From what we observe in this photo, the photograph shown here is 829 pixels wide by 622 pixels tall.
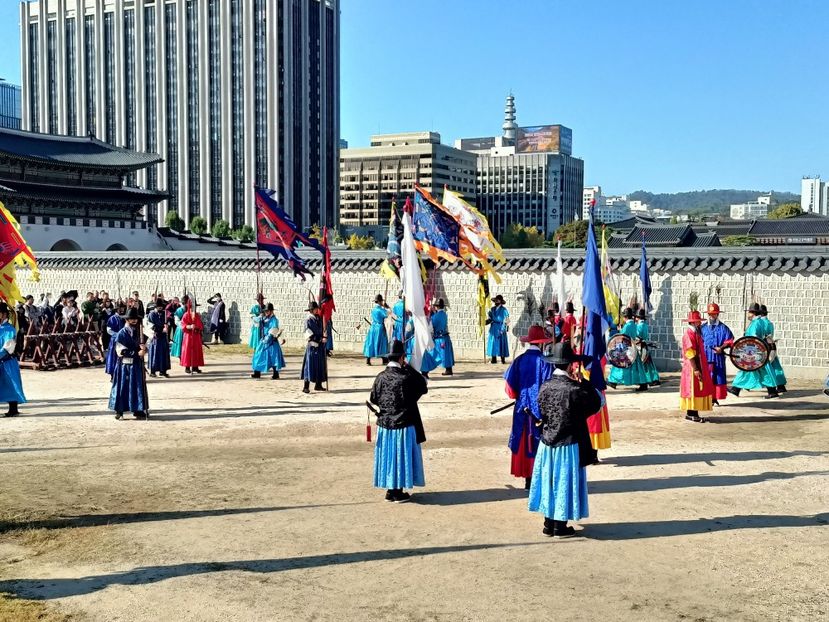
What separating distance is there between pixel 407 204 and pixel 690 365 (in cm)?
494

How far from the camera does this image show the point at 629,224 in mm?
76938

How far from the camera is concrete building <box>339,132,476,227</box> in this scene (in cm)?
12875

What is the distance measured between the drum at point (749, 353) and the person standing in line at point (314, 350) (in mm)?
7286

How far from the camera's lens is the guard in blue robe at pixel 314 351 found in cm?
1602

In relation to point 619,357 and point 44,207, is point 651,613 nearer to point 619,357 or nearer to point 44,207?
point 619,357

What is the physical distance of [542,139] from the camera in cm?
17625

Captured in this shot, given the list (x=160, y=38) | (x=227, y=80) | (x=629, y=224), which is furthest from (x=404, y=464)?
(x=160, y=38)

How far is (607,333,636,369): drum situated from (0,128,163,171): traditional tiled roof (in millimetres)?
40967

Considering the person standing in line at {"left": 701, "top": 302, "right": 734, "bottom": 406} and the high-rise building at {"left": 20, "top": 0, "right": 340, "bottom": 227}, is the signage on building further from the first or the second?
the person standing in line at {"left": 701, "top": 302, "right": 734, "bottom": 406}

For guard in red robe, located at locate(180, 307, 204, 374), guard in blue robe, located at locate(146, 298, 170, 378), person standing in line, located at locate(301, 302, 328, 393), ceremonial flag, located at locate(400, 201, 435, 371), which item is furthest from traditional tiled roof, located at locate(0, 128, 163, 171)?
ceremonial flag, located at locate(400, 201, 435, 371)

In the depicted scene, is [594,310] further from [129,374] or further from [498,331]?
[498,331]

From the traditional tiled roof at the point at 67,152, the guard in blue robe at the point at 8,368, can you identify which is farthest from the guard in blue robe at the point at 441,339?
the traditional tiled roof at the point at 67,152

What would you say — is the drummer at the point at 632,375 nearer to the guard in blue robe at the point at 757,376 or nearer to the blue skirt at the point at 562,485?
the guard in blue robe at the point at 757,376

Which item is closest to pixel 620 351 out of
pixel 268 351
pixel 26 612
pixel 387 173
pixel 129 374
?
pixel 268 351
